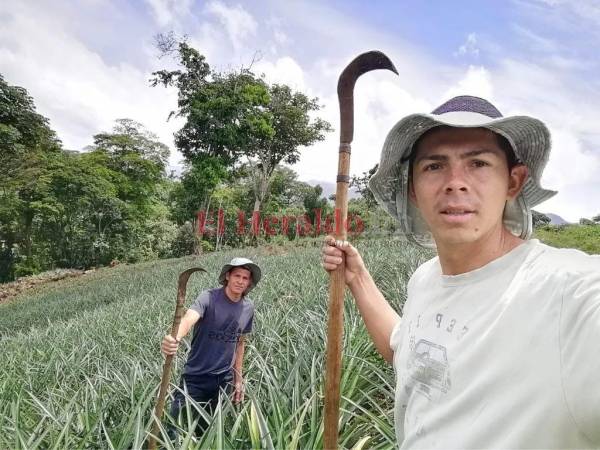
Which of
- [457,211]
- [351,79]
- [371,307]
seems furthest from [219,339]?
[457,211]

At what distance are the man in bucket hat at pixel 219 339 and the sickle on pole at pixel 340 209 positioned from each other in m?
1.82

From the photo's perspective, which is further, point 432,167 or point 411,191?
point 411,191

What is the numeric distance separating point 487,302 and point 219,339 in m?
2.45

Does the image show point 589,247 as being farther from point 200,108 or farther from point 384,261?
point 200,108

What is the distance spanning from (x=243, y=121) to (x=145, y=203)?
9414 millimetres

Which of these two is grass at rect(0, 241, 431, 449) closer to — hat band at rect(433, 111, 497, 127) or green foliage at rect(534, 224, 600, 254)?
hat band at rect(433, 111, 497, 127)

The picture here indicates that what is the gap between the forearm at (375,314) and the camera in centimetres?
157

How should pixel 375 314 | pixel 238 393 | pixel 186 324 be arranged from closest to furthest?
pixel 375 314 < pixel 186 324 < pixel 238 393

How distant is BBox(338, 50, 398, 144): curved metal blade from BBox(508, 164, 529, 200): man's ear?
1.35 ft

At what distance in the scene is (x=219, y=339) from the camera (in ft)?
10.3

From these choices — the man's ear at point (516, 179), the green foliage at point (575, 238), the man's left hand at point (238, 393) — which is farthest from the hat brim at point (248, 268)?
the green foliage at point (575, 238)

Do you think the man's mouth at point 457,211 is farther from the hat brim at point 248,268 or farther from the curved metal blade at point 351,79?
the hat brim at point 248,268

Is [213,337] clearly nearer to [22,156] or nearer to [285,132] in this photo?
[22,156]

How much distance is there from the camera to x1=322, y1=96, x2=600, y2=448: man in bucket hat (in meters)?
0.80
